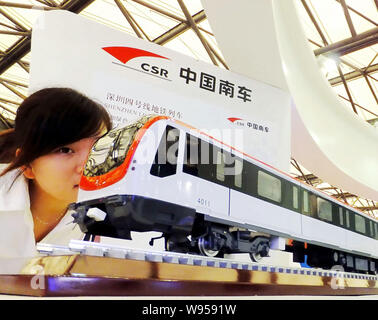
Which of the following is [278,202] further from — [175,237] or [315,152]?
[315,152]

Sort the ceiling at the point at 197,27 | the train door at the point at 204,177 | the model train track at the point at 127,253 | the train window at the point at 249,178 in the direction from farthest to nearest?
the ceiling at the point at 197,27 < the train window at the point at 249,178 < the train door at the point at 204,177 < the model train track at the point at 127,253

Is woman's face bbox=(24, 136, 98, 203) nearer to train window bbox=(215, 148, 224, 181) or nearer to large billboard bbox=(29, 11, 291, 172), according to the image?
large billboard bbox=(29, 11, 291, 172)

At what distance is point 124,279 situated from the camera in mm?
1892

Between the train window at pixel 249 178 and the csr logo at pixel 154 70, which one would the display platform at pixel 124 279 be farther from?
the csr logo at pixel 154 70

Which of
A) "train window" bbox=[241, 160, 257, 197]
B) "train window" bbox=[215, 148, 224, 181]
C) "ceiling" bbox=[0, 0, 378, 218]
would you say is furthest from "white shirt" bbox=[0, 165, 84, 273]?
"ceiling" bbox=[0, 0, 378, 218]

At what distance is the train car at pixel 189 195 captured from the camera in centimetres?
316

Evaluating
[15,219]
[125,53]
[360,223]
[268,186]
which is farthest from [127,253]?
[360,223]

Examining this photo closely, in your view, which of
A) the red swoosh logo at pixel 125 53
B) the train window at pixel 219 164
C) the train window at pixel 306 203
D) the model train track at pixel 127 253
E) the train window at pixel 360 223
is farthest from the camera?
the train window at pixel 360 223

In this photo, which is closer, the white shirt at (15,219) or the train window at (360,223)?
the white shirt at (15,219)

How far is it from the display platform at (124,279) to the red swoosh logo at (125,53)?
3.11 m

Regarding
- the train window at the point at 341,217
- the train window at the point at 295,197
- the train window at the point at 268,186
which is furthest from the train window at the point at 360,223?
the train window at the point at 268,186

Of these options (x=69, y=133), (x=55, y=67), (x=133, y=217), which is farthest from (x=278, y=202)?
(x=55, y=67)

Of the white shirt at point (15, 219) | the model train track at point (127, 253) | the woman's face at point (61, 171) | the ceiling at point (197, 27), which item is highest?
the ceiling at point (197, 27)

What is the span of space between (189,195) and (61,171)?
3.93 feet
